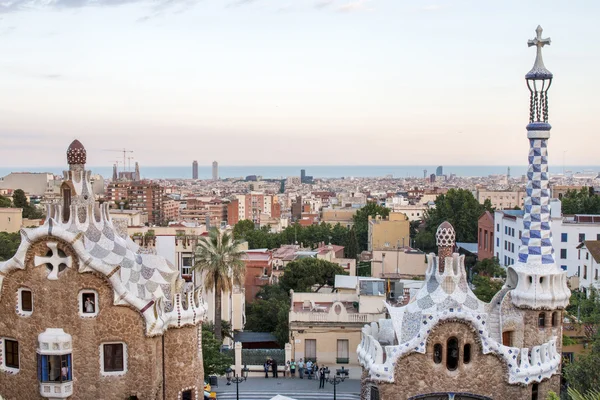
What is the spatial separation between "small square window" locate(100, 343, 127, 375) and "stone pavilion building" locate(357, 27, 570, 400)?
7.13 metres

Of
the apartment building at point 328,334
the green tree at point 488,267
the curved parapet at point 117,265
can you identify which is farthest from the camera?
the green tree at point 488,267

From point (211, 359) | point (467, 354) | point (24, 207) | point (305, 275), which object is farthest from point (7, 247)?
point (467, 354)

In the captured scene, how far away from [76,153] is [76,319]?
513 cm

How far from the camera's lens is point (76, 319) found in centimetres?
2116

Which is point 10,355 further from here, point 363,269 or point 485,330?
point 363,269

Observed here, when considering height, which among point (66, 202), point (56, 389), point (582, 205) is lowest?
point (56, 389)

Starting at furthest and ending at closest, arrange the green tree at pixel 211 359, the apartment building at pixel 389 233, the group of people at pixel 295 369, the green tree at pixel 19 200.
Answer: the green tree at pixel 19 200 → the apartment building at pixel 389 233 → the group of people at pixel 295 369 → the green tree at pixel 211 359

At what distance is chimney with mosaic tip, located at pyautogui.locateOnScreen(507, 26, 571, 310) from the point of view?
23062 mm

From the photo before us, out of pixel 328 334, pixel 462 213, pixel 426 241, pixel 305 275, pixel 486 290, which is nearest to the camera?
pixel 328 334

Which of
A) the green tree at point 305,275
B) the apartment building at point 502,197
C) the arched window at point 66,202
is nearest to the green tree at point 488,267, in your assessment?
the green tree at point 305,275

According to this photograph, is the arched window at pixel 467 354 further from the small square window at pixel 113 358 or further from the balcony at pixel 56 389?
the balcony at pixel 56 389

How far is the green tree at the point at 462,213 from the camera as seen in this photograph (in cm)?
8138

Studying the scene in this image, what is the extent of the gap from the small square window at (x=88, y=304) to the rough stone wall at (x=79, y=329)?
0.11 meters

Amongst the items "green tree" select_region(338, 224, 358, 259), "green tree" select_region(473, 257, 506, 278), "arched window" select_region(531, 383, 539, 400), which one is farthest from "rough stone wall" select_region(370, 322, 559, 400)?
"green tree" select_region(338, 224, 358, 259)
